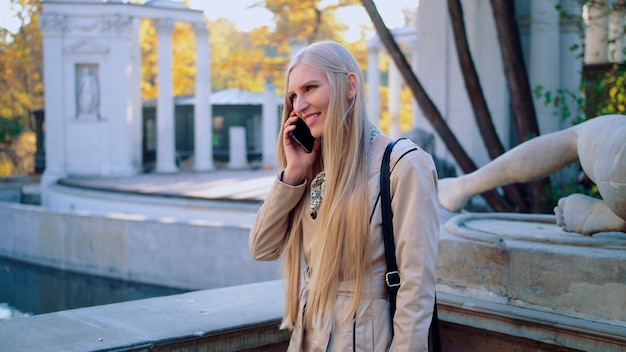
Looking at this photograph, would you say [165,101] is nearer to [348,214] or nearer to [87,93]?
[87,93]

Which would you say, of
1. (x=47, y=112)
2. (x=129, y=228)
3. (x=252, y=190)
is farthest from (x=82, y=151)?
(x=129, y=228)

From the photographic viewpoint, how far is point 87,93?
27.4 meters

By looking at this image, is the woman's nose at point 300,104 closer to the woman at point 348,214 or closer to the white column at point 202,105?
the woman at point 348,214

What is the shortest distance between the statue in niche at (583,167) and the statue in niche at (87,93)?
82.2ft

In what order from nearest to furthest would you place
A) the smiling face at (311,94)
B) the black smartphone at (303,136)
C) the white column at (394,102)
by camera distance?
1. the smiling face at (311,94)
2. the black smartphone at (303,136)
3. the white column at (394,102)

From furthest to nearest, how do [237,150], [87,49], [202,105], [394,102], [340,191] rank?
[394,102] → [237,150] → [202,105] → [87,49] → [340,191]

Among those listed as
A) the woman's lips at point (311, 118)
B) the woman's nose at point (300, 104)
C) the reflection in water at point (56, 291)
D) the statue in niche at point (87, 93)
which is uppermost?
the statue in niche at point (87, 93)

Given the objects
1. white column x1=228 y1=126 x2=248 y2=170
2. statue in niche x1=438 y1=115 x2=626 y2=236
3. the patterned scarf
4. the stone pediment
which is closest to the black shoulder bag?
the patterned scarf

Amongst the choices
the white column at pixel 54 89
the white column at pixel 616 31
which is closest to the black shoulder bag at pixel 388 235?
the white column at pixel 616 31

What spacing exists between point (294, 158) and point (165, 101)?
92.6ft

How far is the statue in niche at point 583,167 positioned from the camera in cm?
330

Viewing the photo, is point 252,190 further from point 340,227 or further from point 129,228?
point 340,227

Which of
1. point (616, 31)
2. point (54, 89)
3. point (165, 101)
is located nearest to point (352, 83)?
point (616, 31)

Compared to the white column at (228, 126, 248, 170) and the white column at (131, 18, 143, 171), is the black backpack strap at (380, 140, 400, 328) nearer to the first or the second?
the white column at (131, 18, 143, 171)
